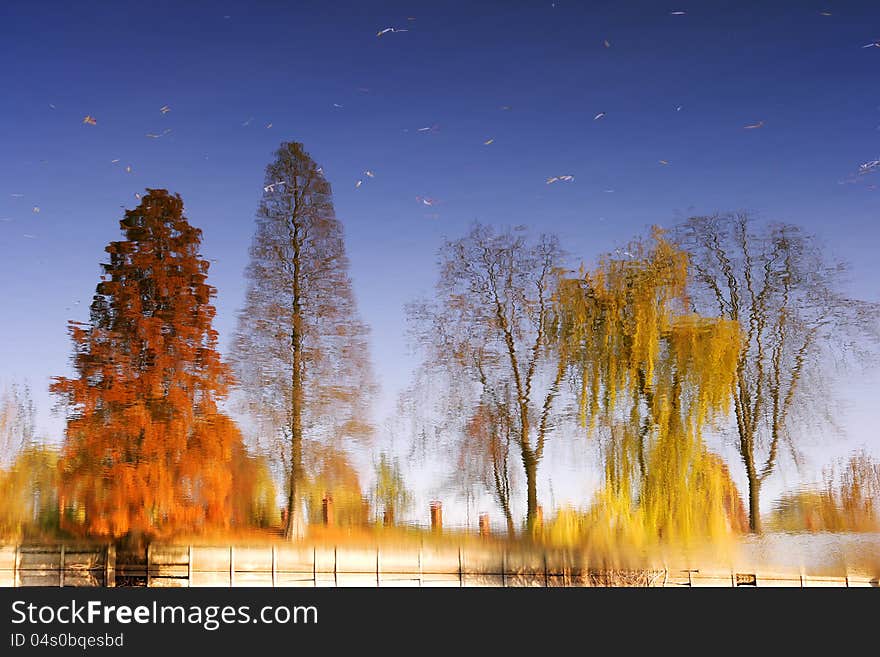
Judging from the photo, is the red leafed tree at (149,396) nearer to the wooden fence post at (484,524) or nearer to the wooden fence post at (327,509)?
the wooden fence post at (327,509)

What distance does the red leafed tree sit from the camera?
23.3 feet

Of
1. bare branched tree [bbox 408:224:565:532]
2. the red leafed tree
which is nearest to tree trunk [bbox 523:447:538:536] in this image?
bare branched tree [bbox 408:224:565:532]

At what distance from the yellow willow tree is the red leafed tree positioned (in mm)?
2743

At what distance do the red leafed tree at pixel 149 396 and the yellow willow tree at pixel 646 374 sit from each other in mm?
2743

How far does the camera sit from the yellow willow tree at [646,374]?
717cm

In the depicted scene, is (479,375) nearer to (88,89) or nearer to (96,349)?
(96,349)

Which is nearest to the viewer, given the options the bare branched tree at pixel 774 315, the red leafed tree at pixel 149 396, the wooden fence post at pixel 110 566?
the wooden fence post at pixel 110 566

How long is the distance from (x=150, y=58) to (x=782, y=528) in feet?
19.7

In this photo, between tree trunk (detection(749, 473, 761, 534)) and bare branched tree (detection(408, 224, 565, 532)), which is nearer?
tree trunk (detection(749, 473, 761, 534))

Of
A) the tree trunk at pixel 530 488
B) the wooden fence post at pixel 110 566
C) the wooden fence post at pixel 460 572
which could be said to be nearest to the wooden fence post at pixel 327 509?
the wooden fence post at pixel 460 572

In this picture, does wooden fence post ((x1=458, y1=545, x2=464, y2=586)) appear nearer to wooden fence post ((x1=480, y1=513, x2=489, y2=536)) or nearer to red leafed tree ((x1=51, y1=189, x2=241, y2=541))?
wooden fence post ((x1=480, y1=513, x2=489, y2=536))

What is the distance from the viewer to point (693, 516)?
23.3ft

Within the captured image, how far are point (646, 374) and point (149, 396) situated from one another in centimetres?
375

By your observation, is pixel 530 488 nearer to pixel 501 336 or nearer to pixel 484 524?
pixel 484 524
